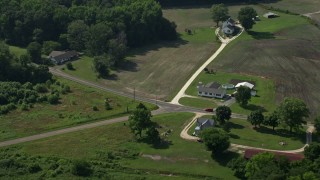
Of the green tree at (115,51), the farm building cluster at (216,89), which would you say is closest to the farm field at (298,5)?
the farm building cluster at (216,89)

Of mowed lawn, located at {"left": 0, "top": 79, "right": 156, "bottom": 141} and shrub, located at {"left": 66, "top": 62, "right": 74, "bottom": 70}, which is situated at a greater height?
shrub, located at {"left": 66, "top": 62, "right": 74, "bottom": 70}

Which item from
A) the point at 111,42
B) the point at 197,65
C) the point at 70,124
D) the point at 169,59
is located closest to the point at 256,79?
the point at 197,65

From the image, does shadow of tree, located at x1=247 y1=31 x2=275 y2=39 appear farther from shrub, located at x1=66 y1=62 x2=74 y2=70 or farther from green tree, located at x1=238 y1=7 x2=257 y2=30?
shrub, located at x1=66 y1=62 x2=74 y2=70

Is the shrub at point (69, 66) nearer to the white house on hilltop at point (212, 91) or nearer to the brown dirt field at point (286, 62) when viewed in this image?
the white house on hilltop at point (212, 91)

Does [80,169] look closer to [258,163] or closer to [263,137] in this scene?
[258,163]

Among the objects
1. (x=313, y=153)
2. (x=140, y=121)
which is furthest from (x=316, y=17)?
(x=140, y=121)

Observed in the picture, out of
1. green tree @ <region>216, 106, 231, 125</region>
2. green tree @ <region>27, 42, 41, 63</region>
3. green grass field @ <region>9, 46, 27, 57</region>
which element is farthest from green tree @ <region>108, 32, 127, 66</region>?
green tree @ <region>216, 106, 231, 125</region>
